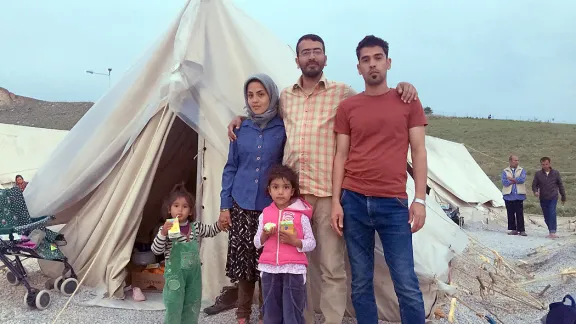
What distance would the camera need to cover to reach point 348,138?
2822 mm

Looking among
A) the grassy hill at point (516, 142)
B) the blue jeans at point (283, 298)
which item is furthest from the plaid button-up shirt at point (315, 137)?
the grassy hill at point (516, 142)

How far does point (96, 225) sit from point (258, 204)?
188 cm

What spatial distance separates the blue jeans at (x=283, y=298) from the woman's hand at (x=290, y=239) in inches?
7.2

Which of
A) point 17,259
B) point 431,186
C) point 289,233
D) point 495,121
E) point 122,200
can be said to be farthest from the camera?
point 495,121

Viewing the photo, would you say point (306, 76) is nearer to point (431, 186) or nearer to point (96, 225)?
point (96, 225)

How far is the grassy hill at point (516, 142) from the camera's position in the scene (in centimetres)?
2244

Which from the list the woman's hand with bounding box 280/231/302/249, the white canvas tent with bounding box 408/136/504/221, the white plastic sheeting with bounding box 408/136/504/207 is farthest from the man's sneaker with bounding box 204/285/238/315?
the white plastic sheeting with bounding box 408/136/504/207

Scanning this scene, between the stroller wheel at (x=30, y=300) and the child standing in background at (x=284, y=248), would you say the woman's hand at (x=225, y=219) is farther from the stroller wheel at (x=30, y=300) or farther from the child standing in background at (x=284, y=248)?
the stroller wheel at (x=30, y=300)

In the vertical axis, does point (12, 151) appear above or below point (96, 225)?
above

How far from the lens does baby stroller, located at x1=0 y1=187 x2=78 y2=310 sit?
3730 millimetres

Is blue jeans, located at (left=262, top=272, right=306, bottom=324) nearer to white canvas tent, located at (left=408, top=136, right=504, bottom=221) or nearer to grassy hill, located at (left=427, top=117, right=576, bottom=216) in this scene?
white canvas tent, located at (left=408, top=136, right=504, bottom=221)

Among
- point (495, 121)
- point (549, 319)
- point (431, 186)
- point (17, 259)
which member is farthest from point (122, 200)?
point (495, 121)

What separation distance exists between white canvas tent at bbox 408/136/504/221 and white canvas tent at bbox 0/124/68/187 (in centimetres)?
915

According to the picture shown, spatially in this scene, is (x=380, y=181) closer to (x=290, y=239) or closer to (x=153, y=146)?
(x=290, y=239)
